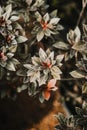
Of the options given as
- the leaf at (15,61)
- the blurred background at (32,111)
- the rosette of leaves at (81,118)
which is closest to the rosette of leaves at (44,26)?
the leaf at (15,61)

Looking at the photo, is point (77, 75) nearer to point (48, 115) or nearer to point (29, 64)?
point (29, 64)

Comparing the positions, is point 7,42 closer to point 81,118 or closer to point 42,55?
point 42,55

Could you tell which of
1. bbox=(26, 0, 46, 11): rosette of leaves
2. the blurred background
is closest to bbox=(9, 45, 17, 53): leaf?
bbox=(26, 0, 46, 11): rosette of leaves

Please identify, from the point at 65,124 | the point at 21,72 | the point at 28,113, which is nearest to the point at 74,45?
the point at 21,72

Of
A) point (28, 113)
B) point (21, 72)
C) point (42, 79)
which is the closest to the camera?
point (42, 79)

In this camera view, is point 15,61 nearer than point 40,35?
Yes
